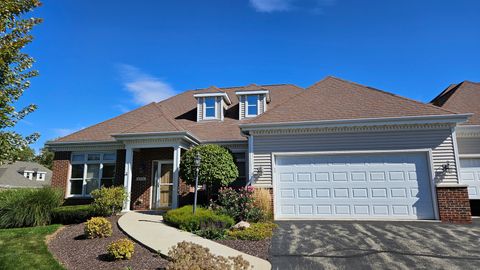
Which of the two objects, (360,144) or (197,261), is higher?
(360,144)

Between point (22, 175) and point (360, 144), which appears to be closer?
point (360, 144)

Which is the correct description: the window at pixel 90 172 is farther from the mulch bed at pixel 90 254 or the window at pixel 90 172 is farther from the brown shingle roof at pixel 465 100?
the brown shingle roof at pixel 465 100

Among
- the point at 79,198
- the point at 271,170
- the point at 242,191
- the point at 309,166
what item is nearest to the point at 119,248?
the point at 242,191

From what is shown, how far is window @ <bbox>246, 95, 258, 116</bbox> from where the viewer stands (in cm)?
1648

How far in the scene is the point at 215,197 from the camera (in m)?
12.8

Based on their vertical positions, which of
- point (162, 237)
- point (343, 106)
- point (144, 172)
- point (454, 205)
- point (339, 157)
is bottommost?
point (162, 237)

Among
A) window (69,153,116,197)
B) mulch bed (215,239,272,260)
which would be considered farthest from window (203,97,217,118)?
mulch bed (215,239,272,260)

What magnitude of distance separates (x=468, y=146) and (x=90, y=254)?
45.1ft

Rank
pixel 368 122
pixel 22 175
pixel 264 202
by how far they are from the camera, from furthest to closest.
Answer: pixel 22 175, pixel 368 122, pixel 264 202

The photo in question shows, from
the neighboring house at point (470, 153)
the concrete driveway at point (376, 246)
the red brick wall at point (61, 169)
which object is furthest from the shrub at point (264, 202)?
the red brick wall at point (61, 169)

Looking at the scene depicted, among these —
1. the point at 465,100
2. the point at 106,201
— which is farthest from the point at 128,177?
the point at 465,100

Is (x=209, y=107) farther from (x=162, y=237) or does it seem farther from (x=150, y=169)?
(x=162, y=237)

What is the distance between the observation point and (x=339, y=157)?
1114cm

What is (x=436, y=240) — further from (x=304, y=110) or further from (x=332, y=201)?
(x=304, y=110)
